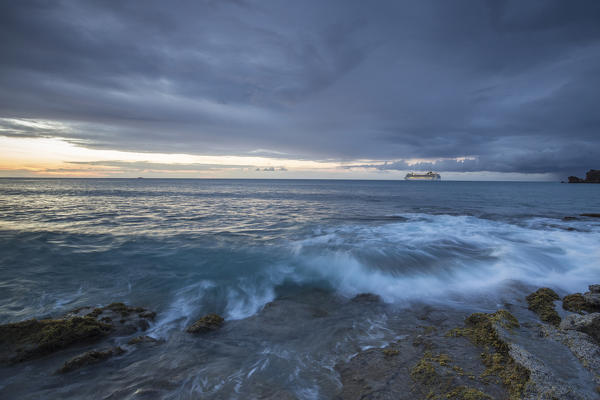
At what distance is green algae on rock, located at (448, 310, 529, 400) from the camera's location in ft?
11.0

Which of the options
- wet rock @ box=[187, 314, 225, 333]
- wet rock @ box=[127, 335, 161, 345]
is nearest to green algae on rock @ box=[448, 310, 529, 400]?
wet rock @ box=[187, 314, 225, 333]

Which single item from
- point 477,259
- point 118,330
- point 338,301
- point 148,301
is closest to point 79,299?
point 148,301

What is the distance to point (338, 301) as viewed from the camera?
23.0ft

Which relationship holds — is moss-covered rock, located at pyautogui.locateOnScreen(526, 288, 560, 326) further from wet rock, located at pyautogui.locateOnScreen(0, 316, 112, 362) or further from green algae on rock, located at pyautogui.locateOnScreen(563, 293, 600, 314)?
wet rock, located at pyautogui.locateOnScreen(0, 316, 112, 362)

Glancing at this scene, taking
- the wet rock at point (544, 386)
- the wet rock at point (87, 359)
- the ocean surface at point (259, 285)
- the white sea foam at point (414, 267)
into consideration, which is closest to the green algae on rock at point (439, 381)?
the wet rock at point (544, 386)

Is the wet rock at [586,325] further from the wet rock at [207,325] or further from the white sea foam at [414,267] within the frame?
the wet rock at [207,325]

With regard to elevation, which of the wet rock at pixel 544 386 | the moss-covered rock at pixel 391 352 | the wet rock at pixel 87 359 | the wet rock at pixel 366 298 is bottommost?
the wet rock at pixel 366 298

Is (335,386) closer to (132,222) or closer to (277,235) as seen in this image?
(277,235)

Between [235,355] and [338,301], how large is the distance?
3.27 metres

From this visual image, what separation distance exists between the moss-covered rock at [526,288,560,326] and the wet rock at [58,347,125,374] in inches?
334

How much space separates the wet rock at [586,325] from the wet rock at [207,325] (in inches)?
262

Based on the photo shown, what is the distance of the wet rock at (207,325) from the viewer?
5398mm

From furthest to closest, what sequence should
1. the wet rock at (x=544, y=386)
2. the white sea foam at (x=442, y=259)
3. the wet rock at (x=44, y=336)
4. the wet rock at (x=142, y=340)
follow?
the white sea foam at (x=442, y=259) < the wet rock at (x=142, y=340) < the wet rock at (x=44, y=336) < the wet rock at (x=544, y=386)

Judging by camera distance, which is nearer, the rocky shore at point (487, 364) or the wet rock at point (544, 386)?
the wet rock at point (544, 386)
